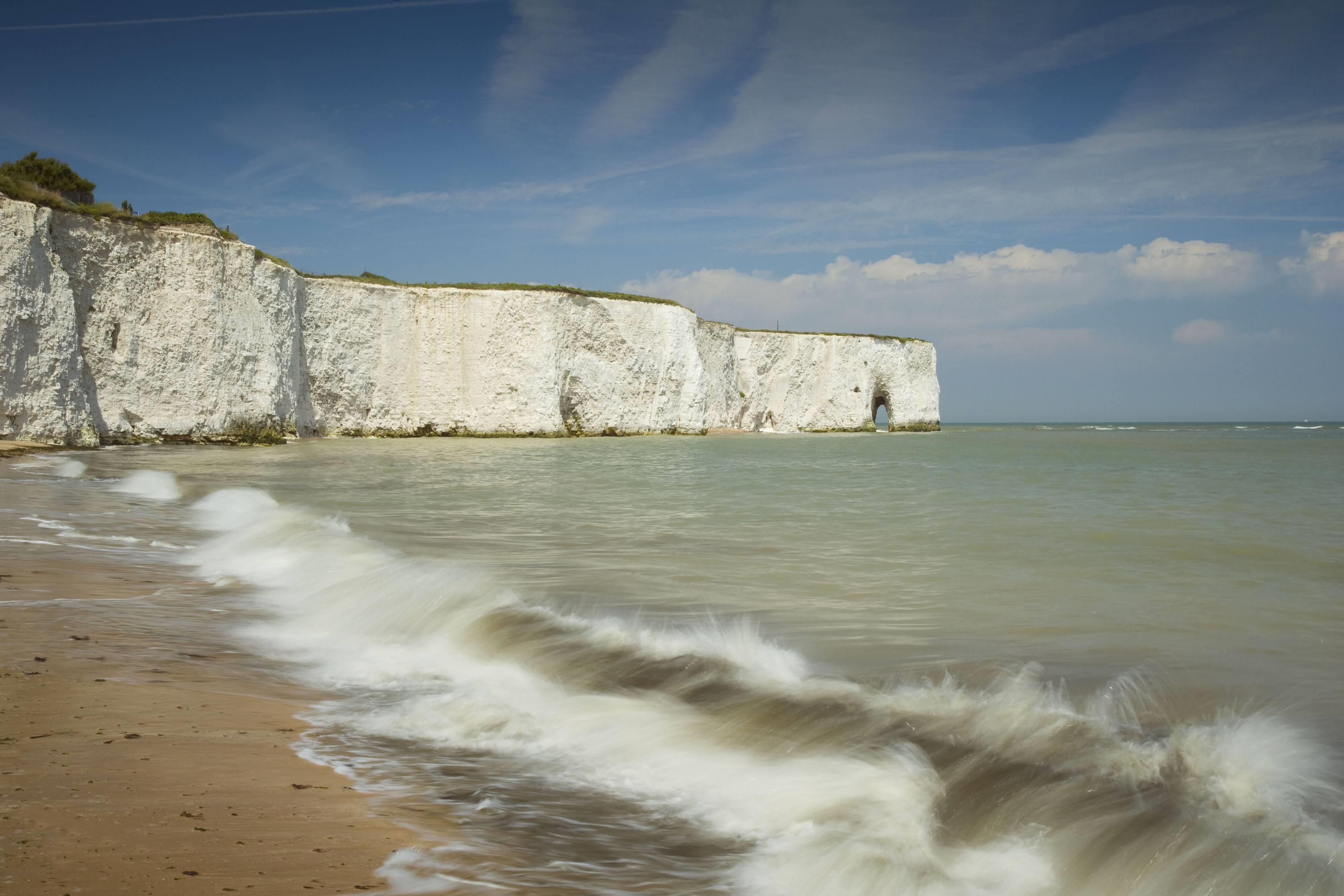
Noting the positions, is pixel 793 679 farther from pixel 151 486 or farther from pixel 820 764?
pixel 151 486

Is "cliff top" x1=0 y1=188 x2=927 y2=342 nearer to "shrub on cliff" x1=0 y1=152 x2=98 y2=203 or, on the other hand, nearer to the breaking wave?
"shrub on cliff" x1=0 y1=152 x2=98 y2=203

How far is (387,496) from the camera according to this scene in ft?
38.4

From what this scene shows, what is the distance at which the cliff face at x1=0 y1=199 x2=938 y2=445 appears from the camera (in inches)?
784

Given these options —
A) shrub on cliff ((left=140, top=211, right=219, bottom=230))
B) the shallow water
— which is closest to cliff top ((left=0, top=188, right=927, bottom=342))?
shrub on cliff ((left=140, top=211, right=219, bottom=230))

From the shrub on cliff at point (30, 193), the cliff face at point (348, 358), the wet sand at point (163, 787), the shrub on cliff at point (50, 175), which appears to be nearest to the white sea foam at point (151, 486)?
the wet sand at point (163, 787)

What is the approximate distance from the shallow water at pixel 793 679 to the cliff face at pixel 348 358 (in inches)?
482

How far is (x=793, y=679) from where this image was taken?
13.1ft

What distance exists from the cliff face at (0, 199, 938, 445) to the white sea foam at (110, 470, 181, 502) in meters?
8.70

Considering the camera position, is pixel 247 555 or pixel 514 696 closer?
pixel 514 696

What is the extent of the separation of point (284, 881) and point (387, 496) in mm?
10131

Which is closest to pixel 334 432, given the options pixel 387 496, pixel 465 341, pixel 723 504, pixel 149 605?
pixel 465 341

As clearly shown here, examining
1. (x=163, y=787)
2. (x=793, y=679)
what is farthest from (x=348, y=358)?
(x=163, y=787)

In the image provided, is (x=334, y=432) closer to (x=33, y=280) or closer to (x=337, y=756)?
(x=33, y=280)

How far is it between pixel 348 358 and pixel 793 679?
1217 inches
